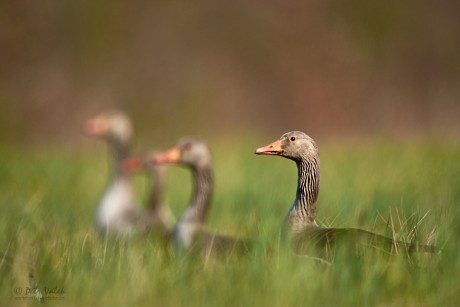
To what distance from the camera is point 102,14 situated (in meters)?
23.3

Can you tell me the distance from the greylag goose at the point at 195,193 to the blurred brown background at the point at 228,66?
9.55 m

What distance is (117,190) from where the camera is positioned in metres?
9.16

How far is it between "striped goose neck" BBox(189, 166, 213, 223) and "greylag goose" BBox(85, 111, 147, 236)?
21.2 inches

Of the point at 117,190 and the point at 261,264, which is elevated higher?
the point at 117,190

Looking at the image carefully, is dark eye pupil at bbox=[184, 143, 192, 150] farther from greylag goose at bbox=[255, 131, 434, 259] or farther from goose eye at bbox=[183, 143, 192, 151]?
greylag goose at bbox=[255, 131, 434, 259]

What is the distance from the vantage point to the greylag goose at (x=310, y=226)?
406 cm

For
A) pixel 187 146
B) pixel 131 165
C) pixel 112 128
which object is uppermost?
pixel 112 128

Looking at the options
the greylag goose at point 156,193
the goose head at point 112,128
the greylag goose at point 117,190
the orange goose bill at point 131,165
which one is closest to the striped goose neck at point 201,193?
the greylag goose at point 117,190

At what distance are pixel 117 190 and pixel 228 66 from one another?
59.8ft

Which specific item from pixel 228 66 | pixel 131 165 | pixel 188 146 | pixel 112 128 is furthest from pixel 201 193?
pixel 228 66

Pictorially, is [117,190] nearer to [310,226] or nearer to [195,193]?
[195,193]

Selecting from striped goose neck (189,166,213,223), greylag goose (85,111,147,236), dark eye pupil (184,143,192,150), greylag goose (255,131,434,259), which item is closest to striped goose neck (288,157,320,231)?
greylag goose (255,131,434,259)

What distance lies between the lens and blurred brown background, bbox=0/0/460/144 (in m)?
20.1

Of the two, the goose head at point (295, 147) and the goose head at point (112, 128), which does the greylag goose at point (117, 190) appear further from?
the goose head at point (295, 147)
